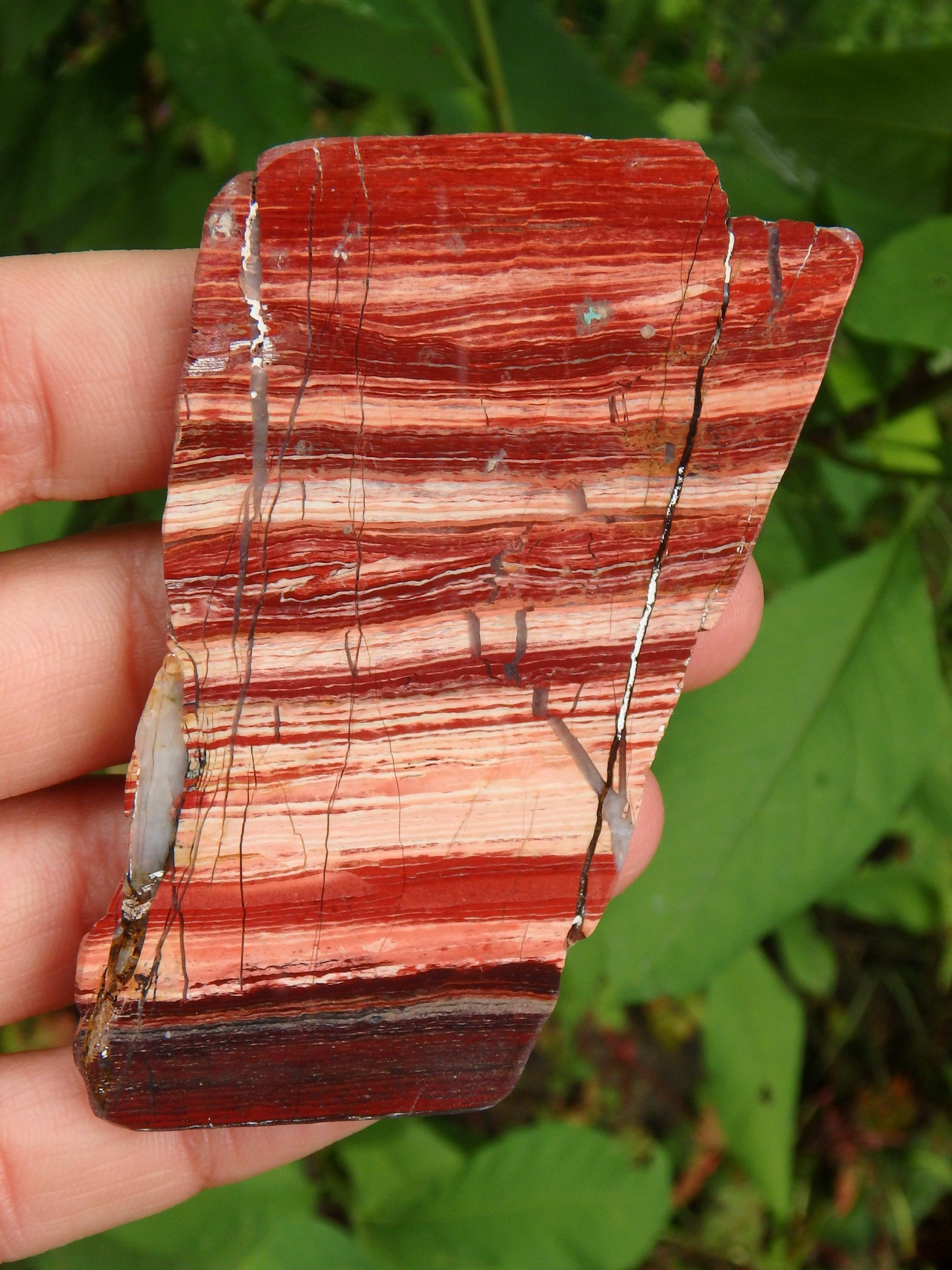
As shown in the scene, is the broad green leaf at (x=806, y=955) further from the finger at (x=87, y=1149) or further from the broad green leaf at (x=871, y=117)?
the broad green leaf at (x=871, y=117)

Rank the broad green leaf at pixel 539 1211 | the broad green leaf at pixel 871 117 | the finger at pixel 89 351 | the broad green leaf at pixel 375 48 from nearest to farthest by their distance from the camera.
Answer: the finger at pixel 89 351 → the broad green leaf at pixel 871 117 → the broad green leaf at pixel 375 48 → the broad green leaf at pixel 539 1211

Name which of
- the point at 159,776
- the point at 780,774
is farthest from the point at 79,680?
the point at 780,774

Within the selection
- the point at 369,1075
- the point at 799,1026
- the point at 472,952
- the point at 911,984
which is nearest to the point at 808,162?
the point at 472,952

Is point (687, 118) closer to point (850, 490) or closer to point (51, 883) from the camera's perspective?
point (850, 490)

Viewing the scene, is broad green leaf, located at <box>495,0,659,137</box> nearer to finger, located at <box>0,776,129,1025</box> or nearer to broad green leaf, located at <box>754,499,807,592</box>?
broad green leaf, located at <box>754,499,807,592</box>

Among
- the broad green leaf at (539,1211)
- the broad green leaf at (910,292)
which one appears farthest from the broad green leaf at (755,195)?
the broad green leaf at (539,1211)

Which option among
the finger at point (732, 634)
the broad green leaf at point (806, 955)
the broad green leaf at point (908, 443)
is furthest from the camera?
the broad green leaf at point (806, 955)

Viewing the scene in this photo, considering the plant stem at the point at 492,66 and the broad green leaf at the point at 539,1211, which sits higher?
the plant stem at the point at 492,66

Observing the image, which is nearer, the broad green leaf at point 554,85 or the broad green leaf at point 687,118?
the broad green leaf at point 554,85
